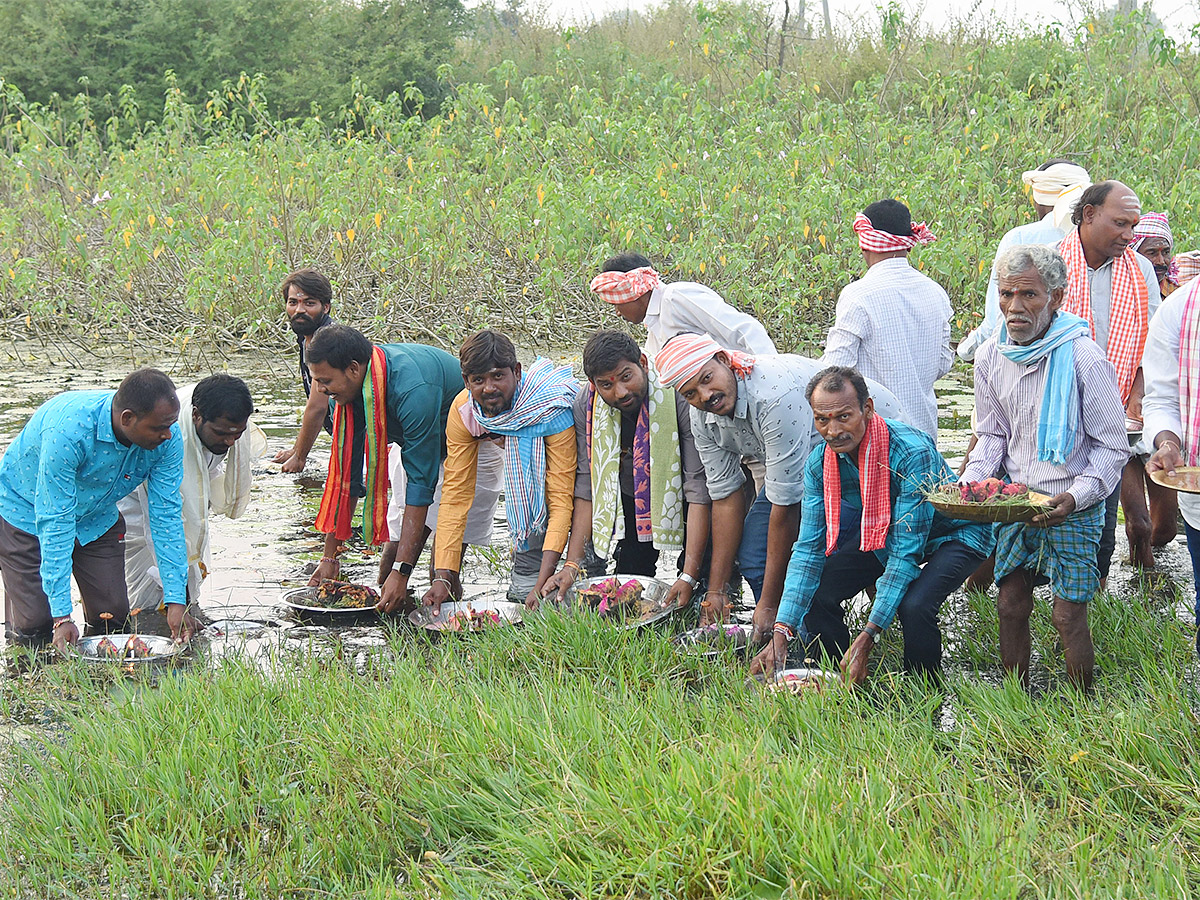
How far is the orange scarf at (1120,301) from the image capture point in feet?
16.2

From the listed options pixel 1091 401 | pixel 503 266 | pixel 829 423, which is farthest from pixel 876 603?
pixel 503 266

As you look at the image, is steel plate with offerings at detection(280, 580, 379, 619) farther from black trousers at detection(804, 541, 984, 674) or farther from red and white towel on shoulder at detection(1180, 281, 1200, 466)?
red and white towel on shoulder at detection(1180, 281, 1200, 466)

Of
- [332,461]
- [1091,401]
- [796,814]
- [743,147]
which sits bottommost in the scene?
[796,814]

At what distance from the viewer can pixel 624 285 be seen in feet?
18.2

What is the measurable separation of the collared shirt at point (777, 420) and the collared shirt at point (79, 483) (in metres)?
2.13

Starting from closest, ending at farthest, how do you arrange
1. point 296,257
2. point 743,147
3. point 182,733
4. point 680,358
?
point 182,733 → point 680,358 → point 743,147 → point 296,257

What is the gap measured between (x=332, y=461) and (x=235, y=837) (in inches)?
99.6

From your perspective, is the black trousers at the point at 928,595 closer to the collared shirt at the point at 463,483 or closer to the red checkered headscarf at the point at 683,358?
the red checkered headscarf at the point at 683,358

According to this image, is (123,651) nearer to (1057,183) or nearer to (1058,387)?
(1058,387)

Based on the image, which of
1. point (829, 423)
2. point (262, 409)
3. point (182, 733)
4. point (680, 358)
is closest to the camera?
point (182, 733)

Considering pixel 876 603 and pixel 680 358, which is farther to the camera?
pixel 680 358

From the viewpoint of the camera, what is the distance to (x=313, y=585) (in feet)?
18.4

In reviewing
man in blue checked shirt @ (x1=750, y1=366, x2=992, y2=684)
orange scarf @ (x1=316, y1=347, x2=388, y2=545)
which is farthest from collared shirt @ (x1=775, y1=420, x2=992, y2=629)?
orange scarf @ (x1=316, y1=347, x2=388, y2=545)

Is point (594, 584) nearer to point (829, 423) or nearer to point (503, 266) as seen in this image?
point (829, 423)
